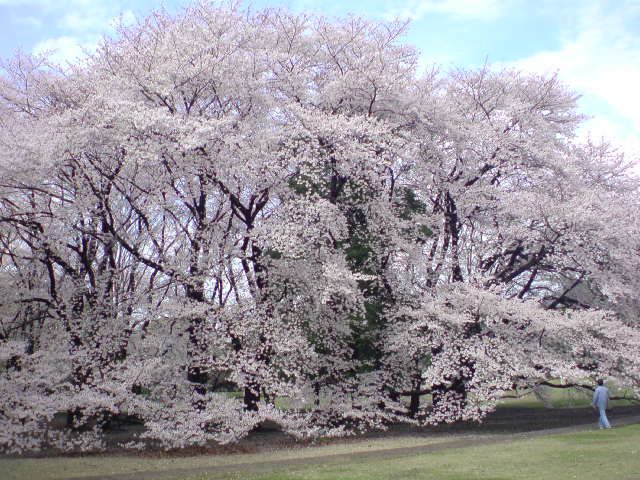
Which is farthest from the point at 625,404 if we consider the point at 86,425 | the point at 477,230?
the point at 86,425

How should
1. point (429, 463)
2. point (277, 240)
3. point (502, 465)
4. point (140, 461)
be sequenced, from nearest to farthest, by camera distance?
point (502, 465), point (429, 463), point (140, 461), point (277, 240)

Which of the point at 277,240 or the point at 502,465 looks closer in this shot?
the point at 502,465

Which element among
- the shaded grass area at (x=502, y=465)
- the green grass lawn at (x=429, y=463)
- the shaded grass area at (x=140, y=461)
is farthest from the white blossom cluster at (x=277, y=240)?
the shaded grass area at (x=502, y=465)

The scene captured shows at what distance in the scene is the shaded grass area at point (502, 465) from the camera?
10227 mm

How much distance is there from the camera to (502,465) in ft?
37.3

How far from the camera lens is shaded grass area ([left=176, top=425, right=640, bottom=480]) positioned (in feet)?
33.6

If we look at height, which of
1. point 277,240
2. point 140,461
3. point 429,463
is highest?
point 277,240

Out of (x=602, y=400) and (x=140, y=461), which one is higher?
(x=602, y=400)

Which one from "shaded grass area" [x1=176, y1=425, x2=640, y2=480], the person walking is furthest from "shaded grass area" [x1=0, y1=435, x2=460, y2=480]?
the person walking

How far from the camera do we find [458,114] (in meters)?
22.0

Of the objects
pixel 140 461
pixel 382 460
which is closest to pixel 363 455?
pixel 382 460

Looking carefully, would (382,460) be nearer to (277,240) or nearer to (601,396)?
(277,240)

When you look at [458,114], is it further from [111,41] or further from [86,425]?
[86,425]

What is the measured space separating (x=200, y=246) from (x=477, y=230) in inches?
395
